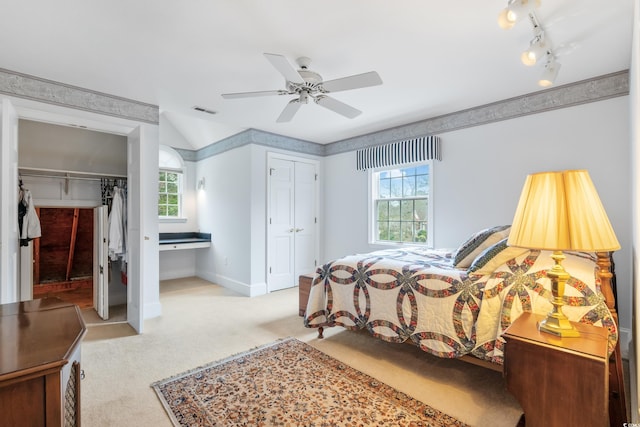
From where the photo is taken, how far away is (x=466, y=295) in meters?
2.11

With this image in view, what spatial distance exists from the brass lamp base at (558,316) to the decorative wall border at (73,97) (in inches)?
161

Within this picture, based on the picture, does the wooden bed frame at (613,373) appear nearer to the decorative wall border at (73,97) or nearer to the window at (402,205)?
the window at (402,205)

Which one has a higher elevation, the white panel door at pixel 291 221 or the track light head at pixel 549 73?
the track light head at pixel 549 73

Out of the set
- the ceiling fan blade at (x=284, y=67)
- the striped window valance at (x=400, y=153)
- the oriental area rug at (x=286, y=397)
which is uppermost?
the ceiling fan blade at (x=284, y=67)

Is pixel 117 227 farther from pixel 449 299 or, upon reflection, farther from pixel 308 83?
pixel 449 299

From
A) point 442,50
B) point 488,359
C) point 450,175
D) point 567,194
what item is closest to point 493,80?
point 442,50

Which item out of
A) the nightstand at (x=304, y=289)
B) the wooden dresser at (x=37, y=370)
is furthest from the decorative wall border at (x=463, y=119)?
the wooden dresser at (x=37, y=370)

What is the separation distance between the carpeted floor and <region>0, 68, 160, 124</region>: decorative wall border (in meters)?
2.35

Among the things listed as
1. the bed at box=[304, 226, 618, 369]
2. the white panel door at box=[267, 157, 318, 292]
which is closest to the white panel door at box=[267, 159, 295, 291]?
the white panel door at box=[267, 157, 318, 292]

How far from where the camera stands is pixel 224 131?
5.05m

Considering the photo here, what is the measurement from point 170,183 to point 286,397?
4.86 meters

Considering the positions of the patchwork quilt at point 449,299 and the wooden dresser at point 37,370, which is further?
the patchwork quilt at point 449,299

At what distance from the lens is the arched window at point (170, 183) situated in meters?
5.66

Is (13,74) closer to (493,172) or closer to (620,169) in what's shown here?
(493,172)
